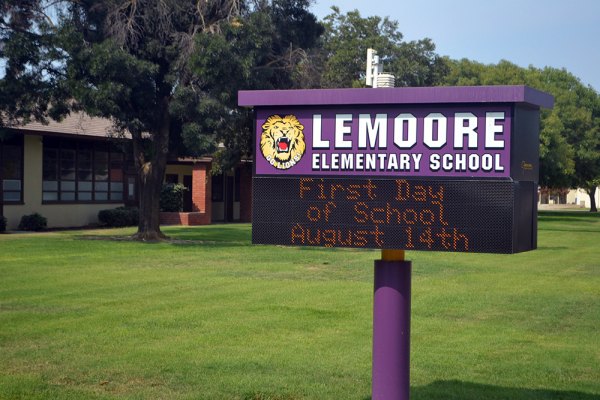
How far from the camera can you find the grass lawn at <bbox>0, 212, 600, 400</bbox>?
943 cm

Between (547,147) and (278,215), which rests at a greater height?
(547,147)

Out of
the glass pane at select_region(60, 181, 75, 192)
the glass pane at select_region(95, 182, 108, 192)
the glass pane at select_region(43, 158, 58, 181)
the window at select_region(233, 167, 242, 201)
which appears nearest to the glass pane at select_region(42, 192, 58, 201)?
the glass pane at select_region(60, 181, 75, 192)

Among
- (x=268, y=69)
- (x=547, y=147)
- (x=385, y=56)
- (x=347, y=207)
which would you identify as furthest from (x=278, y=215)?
(x=385, y=56)

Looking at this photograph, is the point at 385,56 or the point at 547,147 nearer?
Result: the point at 547,147

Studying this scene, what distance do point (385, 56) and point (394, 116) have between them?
6209 centimetres

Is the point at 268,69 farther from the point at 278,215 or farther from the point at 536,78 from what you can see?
the point at 536,78

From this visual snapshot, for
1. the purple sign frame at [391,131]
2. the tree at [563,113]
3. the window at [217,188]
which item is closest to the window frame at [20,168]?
the window at [217,188]

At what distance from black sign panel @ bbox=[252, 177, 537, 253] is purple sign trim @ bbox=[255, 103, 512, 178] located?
93mm

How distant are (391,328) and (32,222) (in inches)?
1169

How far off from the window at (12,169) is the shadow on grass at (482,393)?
2854 centimetres

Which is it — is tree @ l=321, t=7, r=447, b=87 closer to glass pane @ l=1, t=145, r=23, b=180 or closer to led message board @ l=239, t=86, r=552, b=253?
glass pane @ l=1, t=145, r=23, b=180

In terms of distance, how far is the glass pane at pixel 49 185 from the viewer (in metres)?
37.3

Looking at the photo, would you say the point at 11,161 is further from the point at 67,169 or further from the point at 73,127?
the point at 73,127

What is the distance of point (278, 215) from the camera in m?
7.48
